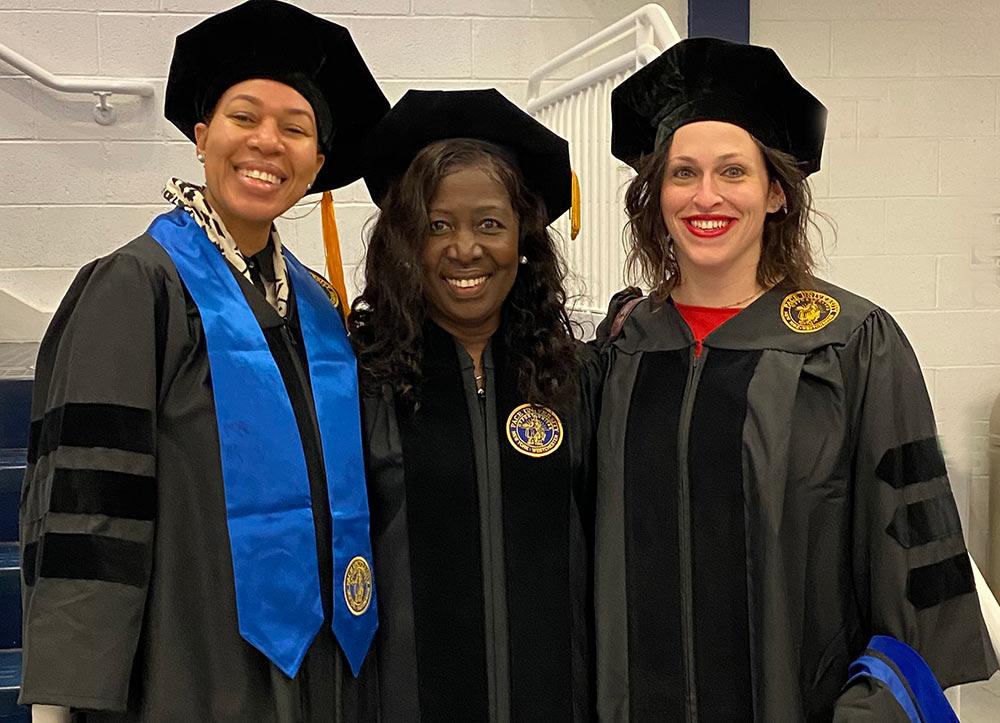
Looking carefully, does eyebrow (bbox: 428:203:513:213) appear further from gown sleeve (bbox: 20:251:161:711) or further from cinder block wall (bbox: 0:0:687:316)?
cinder block wall (bbox: 0:0:687:316)

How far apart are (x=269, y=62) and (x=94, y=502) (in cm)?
81

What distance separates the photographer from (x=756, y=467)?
1.91 metres

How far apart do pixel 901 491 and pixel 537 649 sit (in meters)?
0.69

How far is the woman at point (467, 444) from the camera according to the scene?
6.32 ft

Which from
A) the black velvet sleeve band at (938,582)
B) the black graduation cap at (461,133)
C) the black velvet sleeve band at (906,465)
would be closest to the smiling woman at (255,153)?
the black graduation cap at (461,133)

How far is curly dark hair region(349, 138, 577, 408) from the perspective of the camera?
1.97 meters

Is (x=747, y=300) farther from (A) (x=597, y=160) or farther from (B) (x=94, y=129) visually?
(B) (x=94, y=129)

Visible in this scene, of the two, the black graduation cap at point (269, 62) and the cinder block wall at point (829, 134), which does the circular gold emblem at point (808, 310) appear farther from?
the cinder block wall at point (829, 134)

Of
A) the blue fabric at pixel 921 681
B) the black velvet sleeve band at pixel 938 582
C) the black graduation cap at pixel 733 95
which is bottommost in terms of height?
the blue fabric at pixel 921 681

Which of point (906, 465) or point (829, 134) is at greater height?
point (829, 134)

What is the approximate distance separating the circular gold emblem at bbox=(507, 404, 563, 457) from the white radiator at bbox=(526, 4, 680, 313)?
1.28 m

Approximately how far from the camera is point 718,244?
2.01 metres

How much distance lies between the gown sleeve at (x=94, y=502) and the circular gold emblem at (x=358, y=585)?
0.33 m

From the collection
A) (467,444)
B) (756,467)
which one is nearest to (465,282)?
(467,444)
